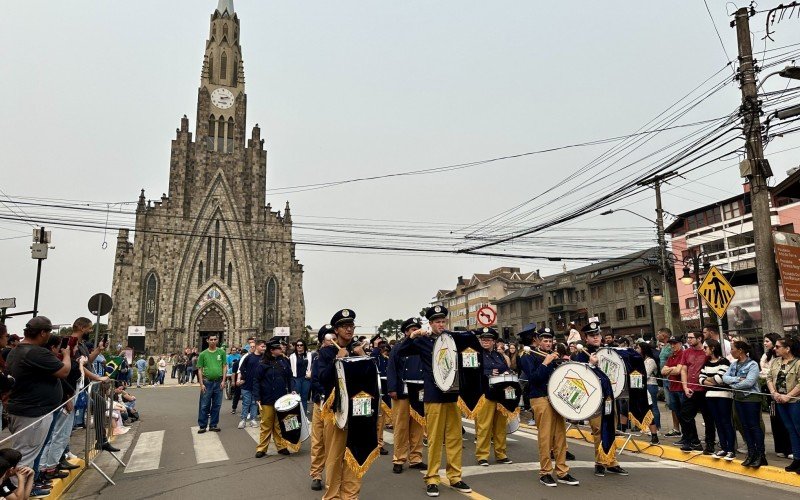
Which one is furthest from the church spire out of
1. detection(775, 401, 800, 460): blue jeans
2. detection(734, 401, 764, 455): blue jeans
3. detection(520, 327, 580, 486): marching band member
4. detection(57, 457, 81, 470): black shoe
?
detection(775, 401, 800, 460): blue jeans

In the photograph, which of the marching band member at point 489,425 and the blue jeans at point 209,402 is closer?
the marching band member at point 489,425

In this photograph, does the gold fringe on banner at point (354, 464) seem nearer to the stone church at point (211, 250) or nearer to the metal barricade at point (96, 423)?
the metal barricade at point (96, 423)

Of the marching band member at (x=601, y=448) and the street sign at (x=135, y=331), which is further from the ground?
the street sign at (x=135, y=331)

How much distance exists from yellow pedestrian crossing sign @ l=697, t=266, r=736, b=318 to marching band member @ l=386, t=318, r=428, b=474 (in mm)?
6608

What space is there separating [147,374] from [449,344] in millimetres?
30659

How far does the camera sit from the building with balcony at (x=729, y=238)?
33.4 meters

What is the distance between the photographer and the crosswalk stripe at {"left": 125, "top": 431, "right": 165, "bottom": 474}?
8.37m

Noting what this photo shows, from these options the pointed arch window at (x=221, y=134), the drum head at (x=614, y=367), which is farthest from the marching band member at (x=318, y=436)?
the pointed arch window at (x=221, y=134)

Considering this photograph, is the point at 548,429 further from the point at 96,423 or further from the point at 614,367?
the point at 96,423

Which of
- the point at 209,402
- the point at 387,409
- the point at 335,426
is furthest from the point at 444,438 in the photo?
the point at 209,402

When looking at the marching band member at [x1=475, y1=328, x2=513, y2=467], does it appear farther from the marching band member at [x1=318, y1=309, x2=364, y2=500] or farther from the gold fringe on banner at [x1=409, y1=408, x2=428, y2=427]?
the marching band member at [x1=318, y1=309, x2=364, y2=500]

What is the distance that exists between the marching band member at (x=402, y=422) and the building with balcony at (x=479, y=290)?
2580 inches

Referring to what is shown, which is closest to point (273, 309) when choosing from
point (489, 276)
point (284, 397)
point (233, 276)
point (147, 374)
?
point (233, 276)

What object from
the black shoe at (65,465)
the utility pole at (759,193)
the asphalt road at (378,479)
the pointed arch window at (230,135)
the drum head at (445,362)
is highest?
the pointed arch window at (230,135)
